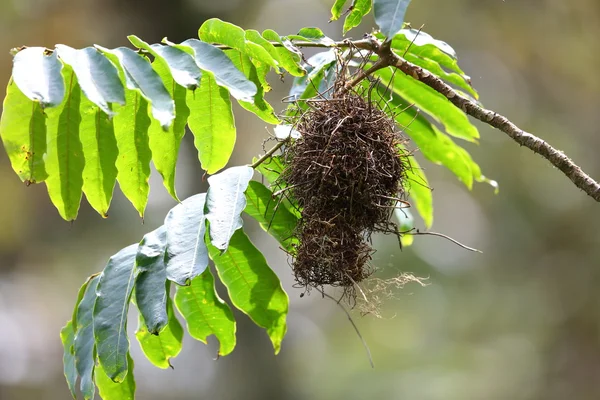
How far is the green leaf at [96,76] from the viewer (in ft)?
4.86

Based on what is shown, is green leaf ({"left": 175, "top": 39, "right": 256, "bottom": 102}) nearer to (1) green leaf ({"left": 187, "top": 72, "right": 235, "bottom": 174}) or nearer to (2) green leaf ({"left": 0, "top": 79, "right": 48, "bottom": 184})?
(1) green leaf ({"left": 187, "top": 72, "right": 235, "bottom": 174})

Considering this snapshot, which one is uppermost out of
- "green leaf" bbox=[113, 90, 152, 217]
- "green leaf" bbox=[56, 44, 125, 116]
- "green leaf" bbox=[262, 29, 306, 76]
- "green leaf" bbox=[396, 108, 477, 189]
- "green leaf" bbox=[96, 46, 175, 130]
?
"green leaf" bbox=[396, 108, 477, 189]

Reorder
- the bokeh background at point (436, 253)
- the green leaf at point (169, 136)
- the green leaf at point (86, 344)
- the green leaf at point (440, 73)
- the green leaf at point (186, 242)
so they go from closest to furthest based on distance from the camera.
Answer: the green leaf at point (186, 242) < the green leaf at point (86, 344) < the green leaf at point (169, 136) < the green leaf at point (440, 73) < the bokeh background at point (436, 253)

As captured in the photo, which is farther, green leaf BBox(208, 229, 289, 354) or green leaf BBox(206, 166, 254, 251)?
green leaf BBox(208, 229, 289, 354)

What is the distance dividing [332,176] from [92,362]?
2.43ft

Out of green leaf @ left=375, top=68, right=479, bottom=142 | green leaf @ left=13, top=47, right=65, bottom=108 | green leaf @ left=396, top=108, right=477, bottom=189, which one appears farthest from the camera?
green leaf @ left=396, top=108, right=477, bottom=189

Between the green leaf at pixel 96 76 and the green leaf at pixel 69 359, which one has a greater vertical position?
the green leaf at pixel 96 76

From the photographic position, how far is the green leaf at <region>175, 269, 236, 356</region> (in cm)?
200

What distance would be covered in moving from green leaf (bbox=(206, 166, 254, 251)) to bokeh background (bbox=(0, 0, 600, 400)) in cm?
459

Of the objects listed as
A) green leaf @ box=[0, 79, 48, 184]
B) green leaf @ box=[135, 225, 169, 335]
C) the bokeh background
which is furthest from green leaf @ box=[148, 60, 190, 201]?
the bokeh background

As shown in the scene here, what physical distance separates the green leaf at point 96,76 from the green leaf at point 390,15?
21.9 inches

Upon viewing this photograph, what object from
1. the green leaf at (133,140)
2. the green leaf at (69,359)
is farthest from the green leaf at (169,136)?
the green leaf at (69,359)

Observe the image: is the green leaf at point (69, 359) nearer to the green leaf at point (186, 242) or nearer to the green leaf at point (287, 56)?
the green leaf at point (186, 242)

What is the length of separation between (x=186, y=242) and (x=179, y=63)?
0.41 meters
